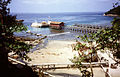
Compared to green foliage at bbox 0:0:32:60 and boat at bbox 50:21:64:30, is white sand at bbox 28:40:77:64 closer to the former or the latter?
green foliage at bbox 0:0:32:60

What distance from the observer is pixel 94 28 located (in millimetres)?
40688

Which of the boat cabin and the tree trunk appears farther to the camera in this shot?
the boat cabin

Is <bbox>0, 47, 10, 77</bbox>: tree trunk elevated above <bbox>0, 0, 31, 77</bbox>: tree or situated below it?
below

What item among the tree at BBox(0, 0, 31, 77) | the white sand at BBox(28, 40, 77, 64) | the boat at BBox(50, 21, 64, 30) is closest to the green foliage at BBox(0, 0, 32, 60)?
the tree at BBox(0, 0, 31, 77)

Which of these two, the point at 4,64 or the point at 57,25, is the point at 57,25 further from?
the point at 4,64

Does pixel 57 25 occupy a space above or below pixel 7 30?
below

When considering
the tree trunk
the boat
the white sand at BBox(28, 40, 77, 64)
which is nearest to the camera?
the tree trunk

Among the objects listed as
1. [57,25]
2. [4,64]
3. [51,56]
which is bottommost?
[51,56]

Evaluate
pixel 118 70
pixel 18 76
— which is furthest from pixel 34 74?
pixel 118 70

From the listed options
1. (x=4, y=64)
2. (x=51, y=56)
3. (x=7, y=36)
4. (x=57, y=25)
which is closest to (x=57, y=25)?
(x=57, y=25)

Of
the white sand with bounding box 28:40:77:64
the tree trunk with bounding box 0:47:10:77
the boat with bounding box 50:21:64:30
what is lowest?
the white sand with bounding box 28:40:77:64

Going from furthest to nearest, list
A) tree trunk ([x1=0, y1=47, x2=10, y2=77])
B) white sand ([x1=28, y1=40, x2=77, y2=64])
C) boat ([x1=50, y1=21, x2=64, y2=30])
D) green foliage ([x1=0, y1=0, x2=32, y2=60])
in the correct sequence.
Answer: boat ([x1=50, y1=21, x2=64, y2=30]) < white sand ([x1=28, y1=40, x2=77, y2=64]) < tree trunk ([x1=0, y1=47, x2=10, y2=77]) < green foliage ([x1=0, y1=0, x2=32, y2=60])

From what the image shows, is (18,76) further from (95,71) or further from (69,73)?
(95,71)

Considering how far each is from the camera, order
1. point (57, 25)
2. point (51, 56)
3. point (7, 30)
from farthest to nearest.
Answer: point (57, 25)
point (51, 56)
point (7, 30)
